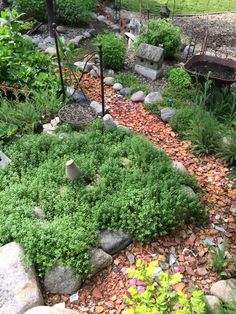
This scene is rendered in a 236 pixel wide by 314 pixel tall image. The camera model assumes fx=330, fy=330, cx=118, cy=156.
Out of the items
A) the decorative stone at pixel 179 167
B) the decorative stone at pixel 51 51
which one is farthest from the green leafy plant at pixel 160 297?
the decorative stone at pixel 51 51

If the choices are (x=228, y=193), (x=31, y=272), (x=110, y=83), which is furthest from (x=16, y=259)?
(x=110, y=83)

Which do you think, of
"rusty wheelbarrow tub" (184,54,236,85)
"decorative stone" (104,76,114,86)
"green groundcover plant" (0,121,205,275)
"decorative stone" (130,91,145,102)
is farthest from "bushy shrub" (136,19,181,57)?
"green groundcover plant" (0,121,205,275)

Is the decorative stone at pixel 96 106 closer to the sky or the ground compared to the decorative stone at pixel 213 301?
closer to the sky

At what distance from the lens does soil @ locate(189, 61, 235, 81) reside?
17.6 ft

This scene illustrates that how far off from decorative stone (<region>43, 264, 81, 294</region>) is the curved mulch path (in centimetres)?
7

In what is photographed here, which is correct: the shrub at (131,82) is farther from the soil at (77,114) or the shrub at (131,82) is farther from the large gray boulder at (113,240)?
the large gray boulder at (113,240)

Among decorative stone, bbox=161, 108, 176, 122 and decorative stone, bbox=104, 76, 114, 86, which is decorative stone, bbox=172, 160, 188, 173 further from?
decorative stone, bbox=104, 76, 114, 86

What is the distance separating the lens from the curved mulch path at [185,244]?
2930mm

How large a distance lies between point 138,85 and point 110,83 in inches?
19.4

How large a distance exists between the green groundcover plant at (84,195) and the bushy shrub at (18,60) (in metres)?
1.37

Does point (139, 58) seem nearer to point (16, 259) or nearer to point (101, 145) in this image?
point (101, 145)

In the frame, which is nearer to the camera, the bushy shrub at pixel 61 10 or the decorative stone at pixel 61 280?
the decorative stone at pixel 61 280

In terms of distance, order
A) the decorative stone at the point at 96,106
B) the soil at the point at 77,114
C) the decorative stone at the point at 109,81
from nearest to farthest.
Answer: the soil at the point at 77,114 → the decorative stone at the point at 96,106 → the decorative stone at the point at 109,81

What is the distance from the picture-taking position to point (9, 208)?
131 inches
